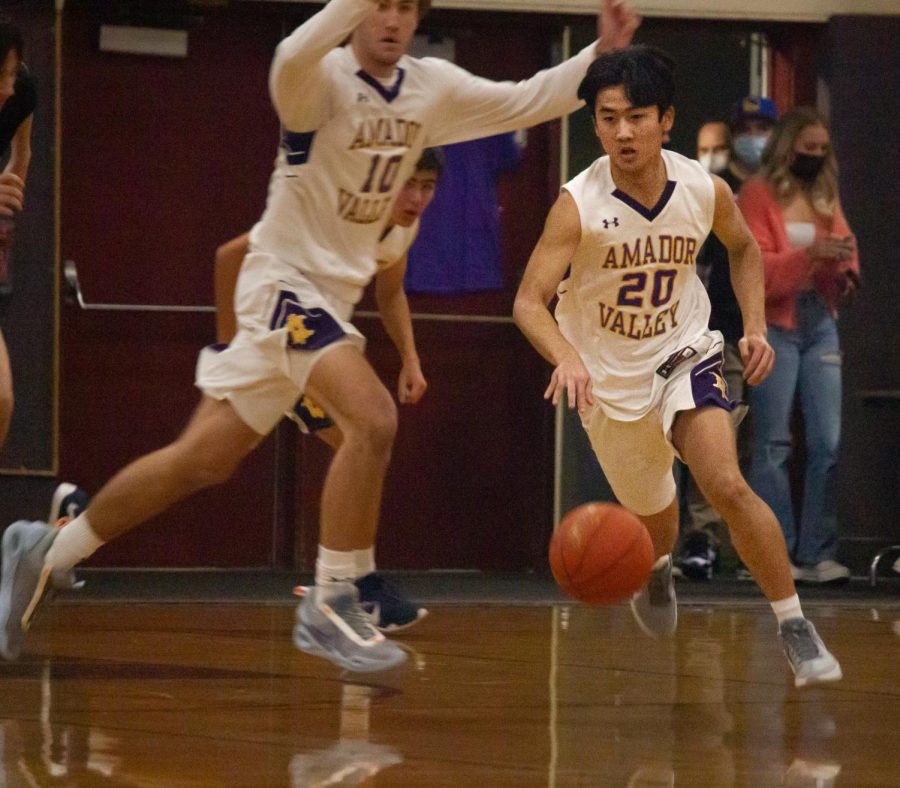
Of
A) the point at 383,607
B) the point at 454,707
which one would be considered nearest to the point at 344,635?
the point at 454,707

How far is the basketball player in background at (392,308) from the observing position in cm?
509

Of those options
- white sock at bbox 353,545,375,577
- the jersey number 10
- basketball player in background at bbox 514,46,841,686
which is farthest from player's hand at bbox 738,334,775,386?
white sock at bbox 353,545,375,577

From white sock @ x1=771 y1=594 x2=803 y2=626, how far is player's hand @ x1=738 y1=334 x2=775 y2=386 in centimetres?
52

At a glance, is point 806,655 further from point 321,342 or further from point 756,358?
point 321,342

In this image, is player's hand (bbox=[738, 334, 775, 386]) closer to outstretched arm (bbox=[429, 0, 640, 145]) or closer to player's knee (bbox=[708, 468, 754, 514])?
player's knee (bbox=[708, 468, 754, 514])

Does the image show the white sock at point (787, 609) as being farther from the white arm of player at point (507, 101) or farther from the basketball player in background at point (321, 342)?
the white arm of player at point (507, 101)

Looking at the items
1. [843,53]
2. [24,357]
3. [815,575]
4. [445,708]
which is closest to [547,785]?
[445,708]

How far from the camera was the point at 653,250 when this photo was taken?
14.5 ft

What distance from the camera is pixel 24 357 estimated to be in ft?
24.5

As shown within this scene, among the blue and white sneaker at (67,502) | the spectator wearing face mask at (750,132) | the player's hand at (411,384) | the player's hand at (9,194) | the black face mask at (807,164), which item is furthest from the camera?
the spectator wearing face mask at (750,132)

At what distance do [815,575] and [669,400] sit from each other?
309cm

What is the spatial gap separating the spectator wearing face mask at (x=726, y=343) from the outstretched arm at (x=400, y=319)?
2125 millimetres

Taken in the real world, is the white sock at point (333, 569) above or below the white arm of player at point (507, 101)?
below

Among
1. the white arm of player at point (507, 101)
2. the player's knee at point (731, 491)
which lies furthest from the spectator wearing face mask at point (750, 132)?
the player's knee at point (731, 491)
